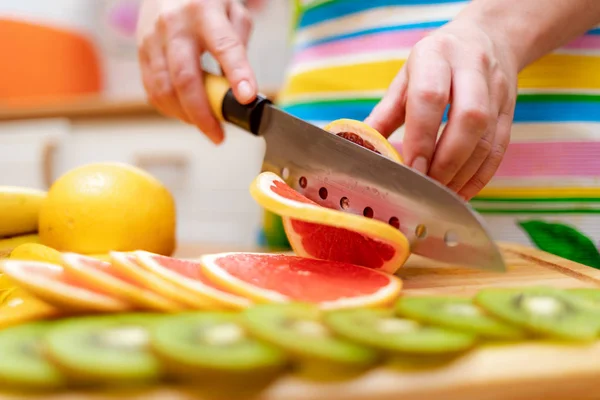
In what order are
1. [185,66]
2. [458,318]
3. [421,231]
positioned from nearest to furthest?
[458,318]
[421,231]
[185,66]

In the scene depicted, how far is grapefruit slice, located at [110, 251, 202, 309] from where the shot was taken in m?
0.68

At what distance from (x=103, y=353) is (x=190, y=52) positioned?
0.83m

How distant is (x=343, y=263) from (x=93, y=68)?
107 inches

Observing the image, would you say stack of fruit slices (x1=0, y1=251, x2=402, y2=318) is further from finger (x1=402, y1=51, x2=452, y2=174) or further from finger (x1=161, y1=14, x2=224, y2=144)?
finger (x1=161, y1=14, x2=224, y2=144)

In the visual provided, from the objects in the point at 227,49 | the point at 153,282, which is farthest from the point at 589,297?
the point at 227,49

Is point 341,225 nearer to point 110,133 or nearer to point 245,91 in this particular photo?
point 245,91

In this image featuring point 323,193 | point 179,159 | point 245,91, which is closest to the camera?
point 323,193

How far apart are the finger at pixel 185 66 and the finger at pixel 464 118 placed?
57 cm

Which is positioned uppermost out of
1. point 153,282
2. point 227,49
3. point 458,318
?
point 227,49

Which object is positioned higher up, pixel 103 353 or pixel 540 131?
pixel 540 131

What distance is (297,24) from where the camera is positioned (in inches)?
64.1

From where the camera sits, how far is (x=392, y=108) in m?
0.94

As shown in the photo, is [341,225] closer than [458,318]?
No

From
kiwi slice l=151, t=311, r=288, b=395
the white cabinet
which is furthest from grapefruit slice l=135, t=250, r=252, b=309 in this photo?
the white cabinet
